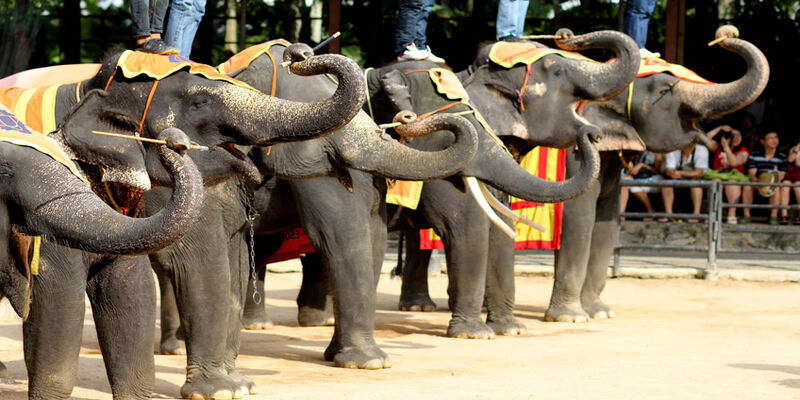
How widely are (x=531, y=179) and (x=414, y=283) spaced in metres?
3.47

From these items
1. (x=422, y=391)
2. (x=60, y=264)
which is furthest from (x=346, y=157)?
(x=60, y=264)

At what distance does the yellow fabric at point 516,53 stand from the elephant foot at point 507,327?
68.7 inches

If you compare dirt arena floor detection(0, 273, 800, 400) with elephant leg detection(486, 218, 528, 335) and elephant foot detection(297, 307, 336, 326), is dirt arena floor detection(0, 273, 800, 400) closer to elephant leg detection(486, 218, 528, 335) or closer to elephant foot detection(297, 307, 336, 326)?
elephant foot detection(297, 307, 336, 326)

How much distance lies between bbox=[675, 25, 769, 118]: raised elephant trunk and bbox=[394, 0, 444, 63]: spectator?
2219 millimetres

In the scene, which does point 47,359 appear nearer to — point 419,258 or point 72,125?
point 72,125

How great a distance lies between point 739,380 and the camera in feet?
22.3

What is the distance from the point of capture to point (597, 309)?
1011 cm

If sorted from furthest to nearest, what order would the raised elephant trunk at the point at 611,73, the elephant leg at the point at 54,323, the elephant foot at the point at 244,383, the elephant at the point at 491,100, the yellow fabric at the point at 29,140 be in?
1. the raised elephant trunk at the point at 611,73
2. the elephant at the point at 491,100
3. the elephant foot at the point at 244,383
4. the elephant leg at the point at 54,323
5. the yellow fabric at the point at 29,140

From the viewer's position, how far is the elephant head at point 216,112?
5.04 meters

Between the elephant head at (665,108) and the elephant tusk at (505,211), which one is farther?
the elephant head at (665,108)

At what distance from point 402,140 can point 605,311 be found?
9.83 ft

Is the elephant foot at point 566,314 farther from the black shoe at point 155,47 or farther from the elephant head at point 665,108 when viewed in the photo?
the black shoe at point 155,47

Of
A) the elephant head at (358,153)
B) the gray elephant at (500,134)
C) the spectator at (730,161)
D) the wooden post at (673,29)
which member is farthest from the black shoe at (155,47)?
the spectator at (730,161)

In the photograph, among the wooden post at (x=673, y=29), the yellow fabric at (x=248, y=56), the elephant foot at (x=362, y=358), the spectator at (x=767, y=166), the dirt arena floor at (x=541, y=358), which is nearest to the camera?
the dirt arena floor at (x=541, y=358)
